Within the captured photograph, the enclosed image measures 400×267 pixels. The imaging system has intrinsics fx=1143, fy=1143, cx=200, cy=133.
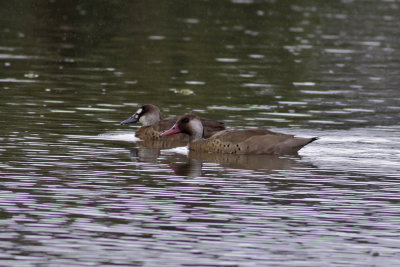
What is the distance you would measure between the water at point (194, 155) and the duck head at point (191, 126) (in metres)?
0.34

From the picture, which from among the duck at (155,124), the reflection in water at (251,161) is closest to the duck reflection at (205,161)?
the reflection in water at (251,161)

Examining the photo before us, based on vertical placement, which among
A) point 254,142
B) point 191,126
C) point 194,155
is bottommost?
point 194,155

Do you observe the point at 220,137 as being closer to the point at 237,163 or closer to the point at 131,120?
the point at 237,163

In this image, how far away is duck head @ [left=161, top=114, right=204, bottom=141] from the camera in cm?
1952

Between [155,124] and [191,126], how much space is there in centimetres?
149

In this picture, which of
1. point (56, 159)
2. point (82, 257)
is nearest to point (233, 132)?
point (56, 159)

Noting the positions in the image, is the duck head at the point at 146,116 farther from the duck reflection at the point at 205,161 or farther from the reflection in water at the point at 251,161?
the reflection in water at the point at 251,161

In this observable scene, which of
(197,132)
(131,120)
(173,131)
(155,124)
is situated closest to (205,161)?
(197,132)

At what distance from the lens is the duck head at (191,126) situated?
64.0 feet

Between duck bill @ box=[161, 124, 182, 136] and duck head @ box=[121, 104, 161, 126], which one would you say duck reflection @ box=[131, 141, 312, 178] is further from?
duck head @ box=[121, 104, 161, 126]

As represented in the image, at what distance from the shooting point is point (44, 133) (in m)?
19.8

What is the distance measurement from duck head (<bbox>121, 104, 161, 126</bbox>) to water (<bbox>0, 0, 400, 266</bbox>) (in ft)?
1.11

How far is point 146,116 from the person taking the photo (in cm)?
2158

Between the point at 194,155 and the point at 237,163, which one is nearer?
the point at 237,163
